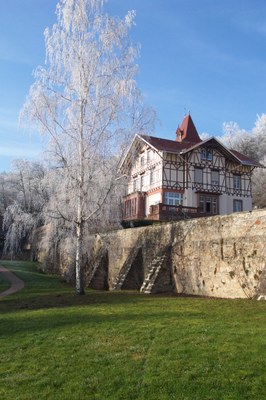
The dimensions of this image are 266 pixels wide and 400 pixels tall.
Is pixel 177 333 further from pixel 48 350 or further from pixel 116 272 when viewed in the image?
pixel 116 272

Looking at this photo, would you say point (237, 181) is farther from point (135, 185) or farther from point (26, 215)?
point (26, 215)

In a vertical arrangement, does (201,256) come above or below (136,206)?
below

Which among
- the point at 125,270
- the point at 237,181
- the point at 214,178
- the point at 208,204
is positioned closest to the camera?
the point at 125,270

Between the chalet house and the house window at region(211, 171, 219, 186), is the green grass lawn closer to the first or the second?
the chalet house

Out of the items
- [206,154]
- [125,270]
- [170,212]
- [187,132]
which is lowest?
[125,270]

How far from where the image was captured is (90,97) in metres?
15.1

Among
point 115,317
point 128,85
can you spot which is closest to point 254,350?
point 115,317

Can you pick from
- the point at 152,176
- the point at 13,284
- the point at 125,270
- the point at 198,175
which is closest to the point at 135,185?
the point at 152,176

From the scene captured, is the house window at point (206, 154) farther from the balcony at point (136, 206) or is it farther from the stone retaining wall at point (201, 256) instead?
the stone retaining wall at point (201, 256)

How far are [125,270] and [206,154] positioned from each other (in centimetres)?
1955

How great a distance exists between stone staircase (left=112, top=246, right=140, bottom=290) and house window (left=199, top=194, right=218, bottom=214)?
16628 millimetres

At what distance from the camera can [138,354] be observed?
627 centimetres

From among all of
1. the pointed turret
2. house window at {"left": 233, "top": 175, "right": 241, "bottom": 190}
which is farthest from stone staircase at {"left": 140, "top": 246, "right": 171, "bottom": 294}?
the pointed turret

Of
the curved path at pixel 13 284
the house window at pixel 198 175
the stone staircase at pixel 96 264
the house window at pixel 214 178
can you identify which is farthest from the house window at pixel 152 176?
the stone staircase at pixel 96 264
